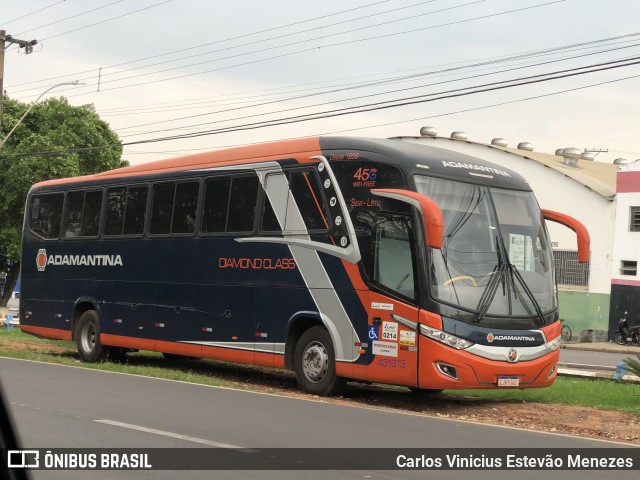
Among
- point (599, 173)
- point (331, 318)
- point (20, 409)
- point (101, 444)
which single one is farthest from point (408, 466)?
point (599, 173)

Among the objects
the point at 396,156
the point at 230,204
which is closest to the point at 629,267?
the point at 230,204

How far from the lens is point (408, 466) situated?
861 cm

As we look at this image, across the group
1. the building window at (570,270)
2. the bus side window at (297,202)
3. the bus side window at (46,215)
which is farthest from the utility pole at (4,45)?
the building window at (570,270)

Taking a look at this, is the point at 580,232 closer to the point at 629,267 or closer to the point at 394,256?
the point at 394,256

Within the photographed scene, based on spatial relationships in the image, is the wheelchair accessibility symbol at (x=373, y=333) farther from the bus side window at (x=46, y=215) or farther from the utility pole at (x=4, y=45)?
the utility pole at (x=4, y=45)

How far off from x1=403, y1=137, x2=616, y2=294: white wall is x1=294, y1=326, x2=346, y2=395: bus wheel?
31021 mm

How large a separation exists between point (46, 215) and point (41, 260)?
1.04m

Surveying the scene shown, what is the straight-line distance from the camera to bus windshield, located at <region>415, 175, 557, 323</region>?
13.7 meters

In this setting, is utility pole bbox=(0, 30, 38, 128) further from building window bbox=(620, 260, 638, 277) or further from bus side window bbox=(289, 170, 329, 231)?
building window bbox=(620, 260, 638, 277)

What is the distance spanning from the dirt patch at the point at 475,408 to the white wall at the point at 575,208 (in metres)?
27.9

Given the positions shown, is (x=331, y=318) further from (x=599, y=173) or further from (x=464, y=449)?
(x=599, y=173)

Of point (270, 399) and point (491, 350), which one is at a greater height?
point (491, 350)

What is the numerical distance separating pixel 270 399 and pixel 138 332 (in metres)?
6.05

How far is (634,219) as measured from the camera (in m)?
42.5
